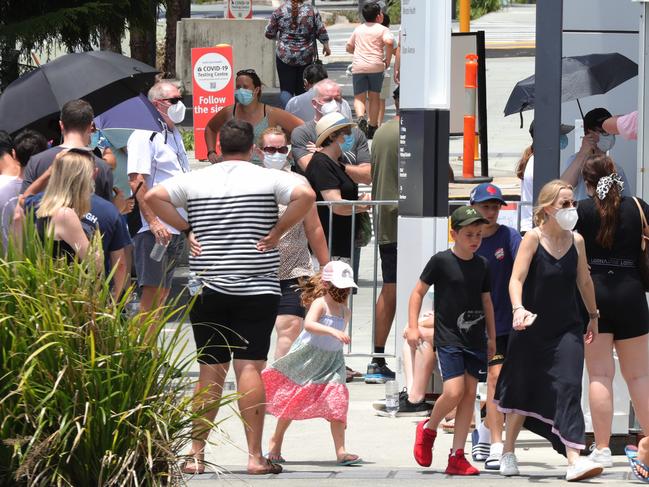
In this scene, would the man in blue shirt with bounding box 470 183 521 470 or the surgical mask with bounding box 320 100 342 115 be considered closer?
the man in blue shirt with bounding box 470 183 521 470

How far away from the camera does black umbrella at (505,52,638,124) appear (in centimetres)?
1014

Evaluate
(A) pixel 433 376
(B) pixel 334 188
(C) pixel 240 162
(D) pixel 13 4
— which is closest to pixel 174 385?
(C) pixel 240 162

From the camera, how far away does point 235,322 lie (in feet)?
24.0

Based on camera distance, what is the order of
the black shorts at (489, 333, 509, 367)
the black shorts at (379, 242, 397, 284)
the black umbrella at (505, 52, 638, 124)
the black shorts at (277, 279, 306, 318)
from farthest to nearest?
the black umbrella at (505, 52, 638, 124) → the black shorts at (379, 242, 397, 284) → the black shorts at (277, 279, 306, 318) → the black shorts at (489, 333, 509, 367)

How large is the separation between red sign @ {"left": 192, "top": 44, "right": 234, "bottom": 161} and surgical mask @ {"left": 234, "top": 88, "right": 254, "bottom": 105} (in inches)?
261

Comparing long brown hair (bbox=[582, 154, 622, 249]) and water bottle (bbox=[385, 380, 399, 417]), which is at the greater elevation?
long brown hair (bbox=[582, 154, 622, 249])

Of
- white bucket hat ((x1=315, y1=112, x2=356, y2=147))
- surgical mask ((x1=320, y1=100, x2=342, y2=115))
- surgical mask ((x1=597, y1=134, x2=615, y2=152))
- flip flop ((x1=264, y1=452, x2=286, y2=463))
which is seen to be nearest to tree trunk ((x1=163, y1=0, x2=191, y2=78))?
surgical mask ((x1=320, y1=100, x2=342, y2=115))

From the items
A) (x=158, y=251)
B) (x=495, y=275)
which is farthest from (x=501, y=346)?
(x=158, y=251)

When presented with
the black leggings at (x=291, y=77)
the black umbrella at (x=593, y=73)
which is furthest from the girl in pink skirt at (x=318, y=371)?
the black leggings at (x=291, y=77)

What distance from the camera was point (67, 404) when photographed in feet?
17.7

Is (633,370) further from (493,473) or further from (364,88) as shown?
(364,88)

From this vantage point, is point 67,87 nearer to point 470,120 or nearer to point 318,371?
point 318,371

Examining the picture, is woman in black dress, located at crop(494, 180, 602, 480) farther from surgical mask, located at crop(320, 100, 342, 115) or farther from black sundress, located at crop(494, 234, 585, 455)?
surgical mask, located at crop(320, 100, 342, 115)

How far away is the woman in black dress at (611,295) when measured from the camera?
7.55 metres
